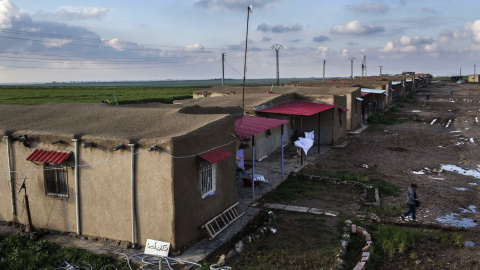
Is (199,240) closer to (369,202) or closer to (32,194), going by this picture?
(32,194)

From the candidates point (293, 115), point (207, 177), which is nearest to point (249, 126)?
point (207, 177)

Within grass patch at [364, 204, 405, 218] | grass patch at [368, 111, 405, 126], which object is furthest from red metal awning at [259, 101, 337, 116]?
grass patch at [368, 111, 405, 126]

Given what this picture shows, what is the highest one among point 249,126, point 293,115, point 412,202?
point 249,126

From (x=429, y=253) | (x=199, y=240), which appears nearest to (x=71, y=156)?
(x=199, y=240)

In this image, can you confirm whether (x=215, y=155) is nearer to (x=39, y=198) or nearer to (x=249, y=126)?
(x=249, y=126)

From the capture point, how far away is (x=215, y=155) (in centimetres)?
1074

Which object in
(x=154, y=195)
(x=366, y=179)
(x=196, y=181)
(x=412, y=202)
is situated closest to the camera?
(x=154, y=195)

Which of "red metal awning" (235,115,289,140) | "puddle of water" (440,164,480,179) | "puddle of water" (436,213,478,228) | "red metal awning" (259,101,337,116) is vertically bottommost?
"puddle of water" (436,213,478,228)

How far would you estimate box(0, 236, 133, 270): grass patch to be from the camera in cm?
899

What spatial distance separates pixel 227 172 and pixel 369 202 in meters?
5.67

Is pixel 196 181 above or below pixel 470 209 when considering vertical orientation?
above

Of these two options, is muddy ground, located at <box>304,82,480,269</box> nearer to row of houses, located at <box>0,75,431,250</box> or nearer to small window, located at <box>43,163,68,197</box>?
row of houses, located at <box>0,75,431,250</box>

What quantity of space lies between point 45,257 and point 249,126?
8412mm

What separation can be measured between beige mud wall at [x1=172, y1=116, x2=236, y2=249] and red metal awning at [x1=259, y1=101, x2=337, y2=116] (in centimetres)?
946
